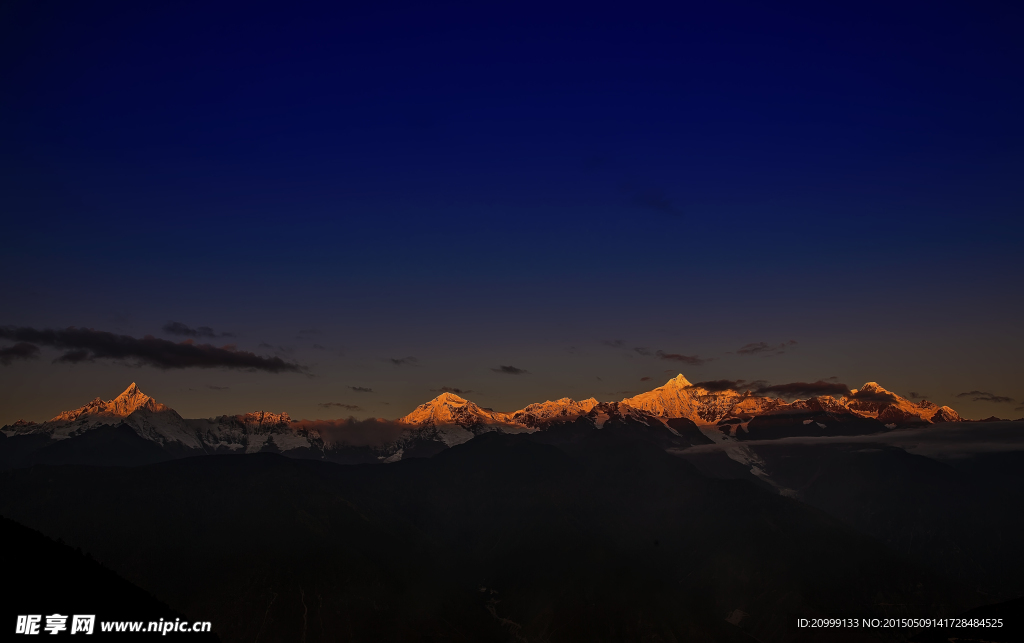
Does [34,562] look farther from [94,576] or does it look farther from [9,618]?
[9,618]

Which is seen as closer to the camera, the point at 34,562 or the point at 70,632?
the point at 70,632

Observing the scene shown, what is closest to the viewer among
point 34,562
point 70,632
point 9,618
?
point 9,618

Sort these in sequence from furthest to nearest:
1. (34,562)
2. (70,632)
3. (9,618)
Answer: (34,562), (70,632), (9,618)

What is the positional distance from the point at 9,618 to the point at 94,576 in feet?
148

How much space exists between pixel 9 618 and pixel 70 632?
22.9 m

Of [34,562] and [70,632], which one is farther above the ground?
[34,562]

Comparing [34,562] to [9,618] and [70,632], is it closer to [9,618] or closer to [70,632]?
[70,632]

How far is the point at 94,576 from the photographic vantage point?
197 metres

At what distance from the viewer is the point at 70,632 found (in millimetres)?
173000

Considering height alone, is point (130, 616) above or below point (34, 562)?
below

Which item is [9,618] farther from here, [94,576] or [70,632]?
[94,576]

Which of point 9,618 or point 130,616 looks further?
point 130,616

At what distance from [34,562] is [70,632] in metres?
23.0

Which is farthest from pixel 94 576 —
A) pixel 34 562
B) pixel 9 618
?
pixel 9 618
